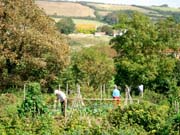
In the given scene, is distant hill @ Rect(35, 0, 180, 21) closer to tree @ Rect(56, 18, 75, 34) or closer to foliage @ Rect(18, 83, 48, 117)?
tree @ Rect(56, 18, 75, 34)

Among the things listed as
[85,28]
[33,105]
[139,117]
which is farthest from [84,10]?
[139,117]

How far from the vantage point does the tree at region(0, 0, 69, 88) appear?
2934cm

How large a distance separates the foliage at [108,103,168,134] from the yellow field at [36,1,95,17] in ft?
281

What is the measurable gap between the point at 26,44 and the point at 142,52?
388 inches

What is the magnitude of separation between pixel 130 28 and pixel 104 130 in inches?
804

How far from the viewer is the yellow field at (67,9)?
106375 millimetres

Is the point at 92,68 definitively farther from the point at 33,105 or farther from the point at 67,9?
the point at 67,9

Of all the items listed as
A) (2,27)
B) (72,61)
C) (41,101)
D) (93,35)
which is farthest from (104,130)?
(93,35)

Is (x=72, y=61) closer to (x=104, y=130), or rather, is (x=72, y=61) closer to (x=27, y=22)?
(x=27, y=22)

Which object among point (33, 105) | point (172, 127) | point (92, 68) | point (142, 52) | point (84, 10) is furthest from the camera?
point (84, 10)

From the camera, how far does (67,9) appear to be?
109750 millimetres

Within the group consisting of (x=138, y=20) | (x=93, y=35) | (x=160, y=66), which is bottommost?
(x=93, y=35)

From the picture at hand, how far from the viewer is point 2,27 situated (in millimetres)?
29375

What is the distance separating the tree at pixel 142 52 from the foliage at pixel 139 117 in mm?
16361
